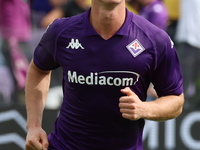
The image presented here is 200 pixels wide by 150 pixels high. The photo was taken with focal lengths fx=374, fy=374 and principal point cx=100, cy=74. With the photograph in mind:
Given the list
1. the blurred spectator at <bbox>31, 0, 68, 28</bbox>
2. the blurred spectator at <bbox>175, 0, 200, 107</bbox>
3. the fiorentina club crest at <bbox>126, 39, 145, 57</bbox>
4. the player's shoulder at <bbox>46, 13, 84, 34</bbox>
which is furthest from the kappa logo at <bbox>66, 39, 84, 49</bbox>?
the blurred spectator at <bbox>31, 0, 68, 28</bbox>

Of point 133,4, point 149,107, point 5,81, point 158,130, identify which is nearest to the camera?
point 149,107

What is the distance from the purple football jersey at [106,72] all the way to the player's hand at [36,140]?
13cm

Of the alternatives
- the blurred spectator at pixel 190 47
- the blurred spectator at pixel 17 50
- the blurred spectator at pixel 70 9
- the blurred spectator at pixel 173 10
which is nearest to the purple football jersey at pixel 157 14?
the blurred spectator at pixel 190 47

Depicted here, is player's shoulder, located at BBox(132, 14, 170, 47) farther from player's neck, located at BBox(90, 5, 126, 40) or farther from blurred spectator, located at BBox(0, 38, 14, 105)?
blurred spectator, located at BBox(0, 38, 14, 105)

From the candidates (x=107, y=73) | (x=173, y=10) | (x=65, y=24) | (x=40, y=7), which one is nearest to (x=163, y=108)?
(x=107, y=73)

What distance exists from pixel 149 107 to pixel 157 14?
394cm

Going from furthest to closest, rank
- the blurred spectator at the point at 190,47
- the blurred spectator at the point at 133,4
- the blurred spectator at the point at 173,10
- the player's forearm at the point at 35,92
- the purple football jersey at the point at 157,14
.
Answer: the blurred spectator at the point at 133,4 < the blurred spectator at the point at 173,10 < the purple football jersey at the point at 157,14 < the blurred spectator at the point at 190,47 < the player's forearm at the point at 35,92

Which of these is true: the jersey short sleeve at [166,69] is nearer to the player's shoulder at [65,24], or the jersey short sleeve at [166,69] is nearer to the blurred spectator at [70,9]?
the player's shoulder at [65,24]

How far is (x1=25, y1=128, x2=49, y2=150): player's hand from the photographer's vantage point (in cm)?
274

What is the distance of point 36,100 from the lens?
9.78 ft

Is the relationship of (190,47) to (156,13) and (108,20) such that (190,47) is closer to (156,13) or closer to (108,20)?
(156,13)

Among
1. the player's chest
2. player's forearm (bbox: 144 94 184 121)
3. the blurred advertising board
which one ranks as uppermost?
the player's chest

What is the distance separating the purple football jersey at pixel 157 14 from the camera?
616 centimetres

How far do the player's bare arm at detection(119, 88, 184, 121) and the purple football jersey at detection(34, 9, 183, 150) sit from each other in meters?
0.08
